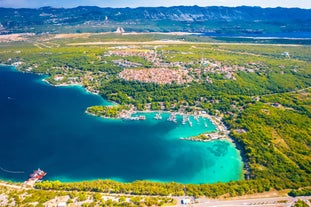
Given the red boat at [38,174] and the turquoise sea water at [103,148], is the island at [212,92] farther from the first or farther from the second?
the turquoise sea water at [103,148]

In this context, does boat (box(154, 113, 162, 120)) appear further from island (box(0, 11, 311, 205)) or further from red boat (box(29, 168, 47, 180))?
red boat (box(29, 168, 47, 180))

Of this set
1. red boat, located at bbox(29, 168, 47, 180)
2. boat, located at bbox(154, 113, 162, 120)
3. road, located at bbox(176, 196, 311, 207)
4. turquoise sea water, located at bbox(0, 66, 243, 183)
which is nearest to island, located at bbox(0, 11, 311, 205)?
road, located at bbox(176, 196, 311, 207)

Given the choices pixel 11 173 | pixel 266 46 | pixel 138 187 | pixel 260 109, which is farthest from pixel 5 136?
pixel 266 46

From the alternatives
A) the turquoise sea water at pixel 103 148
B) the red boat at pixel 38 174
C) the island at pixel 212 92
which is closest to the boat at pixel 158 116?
the turquoise sea water at pixel 103 148

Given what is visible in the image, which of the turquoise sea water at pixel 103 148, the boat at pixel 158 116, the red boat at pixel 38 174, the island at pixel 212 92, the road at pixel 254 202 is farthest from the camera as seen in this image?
the boat at pixel 158 116

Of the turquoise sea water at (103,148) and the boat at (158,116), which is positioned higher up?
the boat at (158,116)

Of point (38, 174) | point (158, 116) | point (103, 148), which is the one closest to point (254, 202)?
point (103, 148)

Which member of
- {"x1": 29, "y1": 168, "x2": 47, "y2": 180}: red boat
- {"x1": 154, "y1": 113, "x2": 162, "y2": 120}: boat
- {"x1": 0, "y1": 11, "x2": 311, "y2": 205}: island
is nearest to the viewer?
{"x1": 0, "y1": 11, "x2": 311, "y2": 205}: island

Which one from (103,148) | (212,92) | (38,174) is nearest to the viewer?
(38,174)

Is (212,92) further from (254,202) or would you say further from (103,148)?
(254,202)
